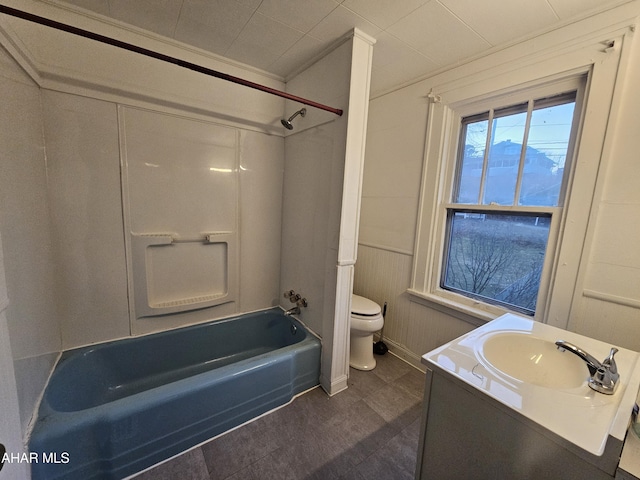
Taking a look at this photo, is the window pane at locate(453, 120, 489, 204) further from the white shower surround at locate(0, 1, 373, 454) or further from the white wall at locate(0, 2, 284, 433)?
the white wall at locate(0, 2, 284, 433)

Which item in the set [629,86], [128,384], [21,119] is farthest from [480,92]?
[128,384]

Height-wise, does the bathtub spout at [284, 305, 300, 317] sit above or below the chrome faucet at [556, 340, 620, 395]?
below

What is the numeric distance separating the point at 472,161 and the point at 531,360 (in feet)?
4.29

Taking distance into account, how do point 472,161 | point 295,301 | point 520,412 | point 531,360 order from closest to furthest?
point 520,412 → point 531,360 → point 472,161 → point 295,301

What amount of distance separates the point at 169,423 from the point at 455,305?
185 cm

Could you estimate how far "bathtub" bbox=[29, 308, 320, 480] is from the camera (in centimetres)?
109

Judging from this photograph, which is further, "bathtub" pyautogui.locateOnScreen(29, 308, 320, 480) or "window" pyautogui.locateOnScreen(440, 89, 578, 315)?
"window" pyautogui.locateOnScreen(440, 89, 578, 315)

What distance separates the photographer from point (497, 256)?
66.4 inches

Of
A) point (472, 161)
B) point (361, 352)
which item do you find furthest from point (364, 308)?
point (472, 161)

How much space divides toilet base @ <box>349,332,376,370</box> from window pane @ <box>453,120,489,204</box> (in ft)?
4.28

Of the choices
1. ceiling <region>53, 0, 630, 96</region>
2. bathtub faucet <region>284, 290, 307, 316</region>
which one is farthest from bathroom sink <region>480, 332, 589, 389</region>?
ceiling <region>53, 0, 630, 96</region>

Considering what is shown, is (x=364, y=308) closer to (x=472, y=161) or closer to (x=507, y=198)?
(x=507, y=198)

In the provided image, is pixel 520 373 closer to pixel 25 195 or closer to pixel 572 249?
pixel 572 249

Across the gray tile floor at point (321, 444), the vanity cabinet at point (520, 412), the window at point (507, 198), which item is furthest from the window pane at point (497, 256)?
the gray tile floor at point (321, 444)
